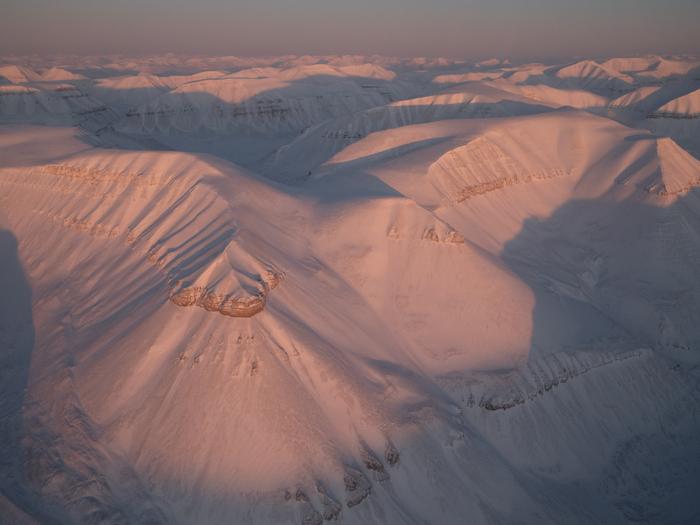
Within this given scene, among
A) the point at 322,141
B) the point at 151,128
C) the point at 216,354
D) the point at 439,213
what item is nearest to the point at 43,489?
the point at 216,354

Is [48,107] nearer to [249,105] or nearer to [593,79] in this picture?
[249,105]

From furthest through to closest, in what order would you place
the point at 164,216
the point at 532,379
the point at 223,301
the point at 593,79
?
1. the point at 593,79
2. the point at 164,216
3. the point at 532,379
4. the point at 223,301

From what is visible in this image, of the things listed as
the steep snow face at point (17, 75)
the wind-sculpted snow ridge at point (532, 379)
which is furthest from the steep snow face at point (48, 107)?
the wind-sculpted snow ridge at point (532, 379)

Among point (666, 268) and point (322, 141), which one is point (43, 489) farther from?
point (322, 141)

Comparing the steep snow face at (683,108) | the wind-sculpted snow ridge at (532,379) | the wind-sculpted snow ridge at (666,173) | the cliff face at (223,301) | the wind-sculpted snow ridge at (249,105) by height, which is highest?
the cliff face at (223,301)

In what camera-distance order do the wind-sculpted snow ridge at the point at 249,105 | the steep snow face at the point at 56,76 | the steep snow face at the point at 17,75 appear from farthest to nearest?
the steep snow face at the point at 56,76
the steep snow face at the point at 17,75
the wind-sculpted snow ridge at the point at 249,105

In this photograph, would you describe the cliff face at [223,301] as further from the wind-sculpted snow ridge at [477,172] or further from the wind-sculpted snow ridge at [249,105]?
the wind-sculpted snow ridge at [249,105]

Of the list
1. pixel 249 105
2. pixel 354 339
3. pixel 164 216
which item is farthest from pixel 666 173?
pixel 249 105

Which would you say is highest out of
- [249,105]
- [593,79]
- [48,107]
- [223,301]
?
[223,301]
